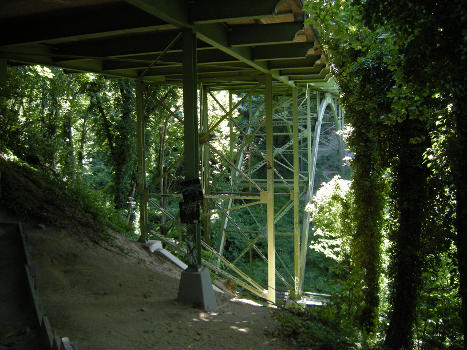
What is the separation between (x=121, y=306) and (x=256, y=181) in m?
14.8

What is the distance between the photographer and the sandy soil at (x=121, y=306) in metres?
4.36

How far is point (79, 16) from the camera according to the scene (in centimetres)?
613

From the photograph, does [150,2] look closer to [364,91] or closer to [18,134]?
[364,91]

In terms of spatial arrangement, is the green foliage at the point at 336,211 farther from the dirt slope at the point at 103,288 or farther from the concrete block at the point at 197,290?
the concrete block at the point at 197,290

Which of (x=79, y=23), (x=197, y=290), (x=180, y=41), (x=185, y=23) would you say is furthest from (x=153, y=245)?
(x=185, y=23)

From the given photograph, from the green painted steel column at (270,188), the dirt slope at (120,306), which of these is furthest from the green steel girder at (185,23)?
the dirt slope at (120,306)

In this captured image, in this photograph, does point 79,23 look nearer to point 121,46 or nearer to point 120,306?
point 121,46

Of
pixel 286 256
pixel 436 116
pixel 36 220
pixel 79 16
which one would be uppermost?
pixel 79 16

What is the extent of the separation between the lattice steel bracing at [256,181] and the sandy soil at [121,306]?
2442mm

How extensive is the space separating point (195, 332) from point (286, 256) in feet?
61.5

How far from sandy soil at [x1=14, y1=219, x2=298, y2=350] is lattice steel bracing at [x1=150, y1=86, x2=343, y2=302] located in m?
2.44

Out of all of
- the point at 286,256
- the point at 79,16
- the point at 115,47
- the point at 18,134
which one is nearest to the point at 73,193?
the point at 18,134

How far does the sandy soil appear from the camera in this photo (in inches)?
171

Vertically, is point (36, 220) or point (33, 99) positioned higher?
point (33, 99)
